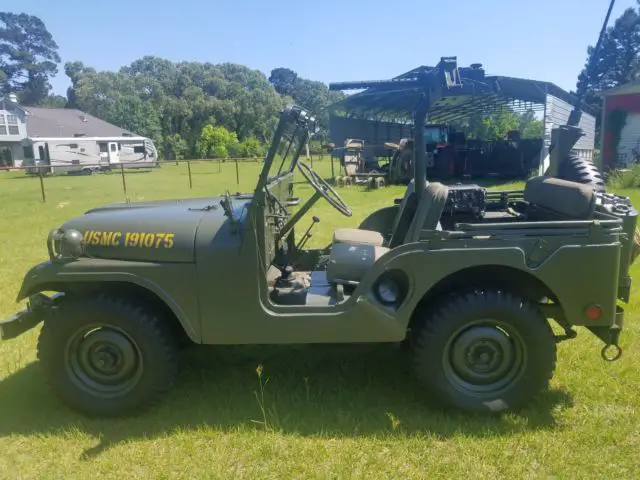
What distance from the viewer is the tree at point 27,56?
81.6 metres

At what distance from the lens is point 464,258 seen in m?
3.02

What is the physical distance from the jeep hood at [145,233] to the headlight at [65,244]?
0.08 m

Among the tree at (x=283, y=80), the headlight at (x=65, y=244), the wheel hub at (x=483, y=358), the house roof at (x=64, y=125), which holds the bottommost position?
the wheel hub at (x=483, y=358)

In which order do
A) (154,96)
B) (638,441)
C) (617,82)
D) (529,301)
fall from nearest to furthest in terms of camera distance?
(638,441) < (529,301) < (617,82) < (154,96)

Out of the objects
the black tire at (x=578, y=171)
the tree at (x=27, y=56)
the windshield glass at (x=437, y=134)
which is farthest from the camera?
the tree at (x=27, y=56)

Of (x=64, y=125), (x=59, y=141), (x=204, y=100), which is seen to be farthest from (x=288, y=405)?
(x=204, y=100)

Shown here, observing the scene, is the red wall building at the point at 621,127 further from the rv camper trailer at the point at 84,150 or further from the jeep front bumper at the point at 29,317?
the rv camper trailer at the point at 84,150

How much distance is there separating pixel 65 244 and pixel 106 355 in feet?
2.44

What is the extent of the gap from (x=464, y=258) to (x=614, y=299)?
952 millimetres

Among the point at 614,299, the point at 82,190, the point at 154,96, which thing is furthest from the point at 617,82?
the point at 614,299

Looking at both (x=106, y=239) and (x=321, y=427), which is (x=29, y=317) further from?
(x=321, y=427)

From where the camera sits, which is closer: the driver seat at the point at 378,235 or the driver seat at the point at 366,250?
the driver seat at the point at 366,250

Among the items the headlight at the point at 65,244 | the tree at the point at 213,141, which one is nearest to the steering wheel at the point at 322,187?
the headlight at the point at 65,244

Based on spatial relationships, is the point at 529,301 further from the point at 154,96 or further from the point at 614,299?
the point at 154,96
